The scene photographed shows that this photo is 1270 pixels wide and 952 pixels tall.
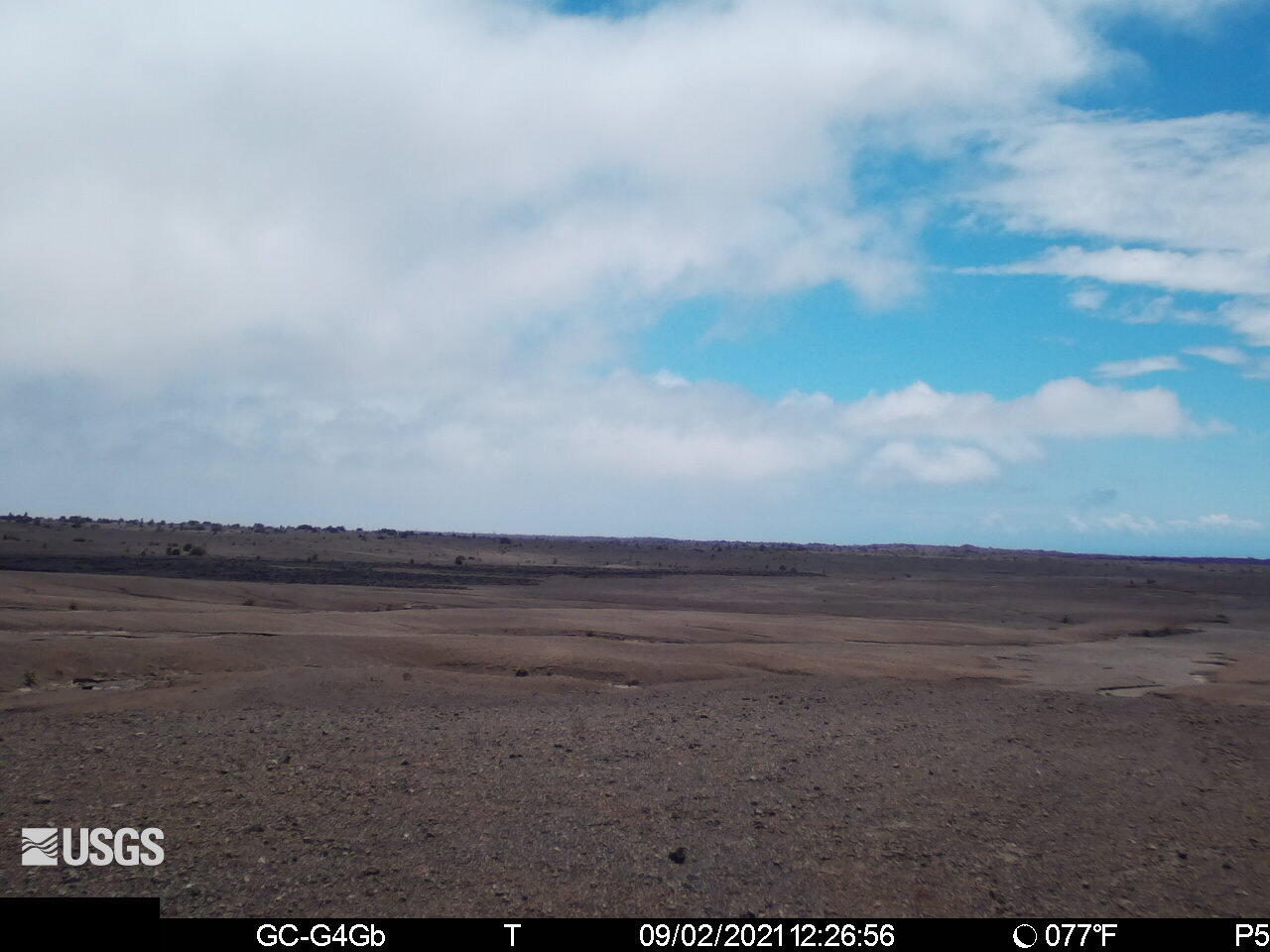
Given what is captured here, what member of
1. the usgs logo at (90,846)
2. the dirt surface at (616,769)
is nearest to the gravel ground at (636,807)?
the dirt surface at (616,769)

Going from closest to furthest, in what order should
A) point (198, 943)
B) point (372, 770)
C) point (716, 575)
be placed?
point (198, 943)
point (372, 770)
point (716, 575)

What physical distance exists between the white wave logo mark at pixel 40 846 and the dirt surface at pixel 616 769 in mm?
117

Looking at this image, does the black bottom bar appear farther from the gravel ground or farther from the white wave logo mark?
the white wave logo mark

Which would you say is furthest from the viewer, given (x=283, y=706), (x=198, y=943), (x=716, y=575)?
(x=716, y=575)

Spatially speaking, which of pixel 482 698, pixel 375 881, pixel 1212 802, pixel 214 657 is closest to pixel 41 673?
pixel 214 657

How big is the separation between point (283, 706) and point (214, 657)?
17.8 ft

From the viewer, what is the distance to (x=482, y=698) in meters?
15.5

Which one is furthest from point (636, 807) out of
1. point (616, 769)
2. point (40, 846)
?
point (40, 846)

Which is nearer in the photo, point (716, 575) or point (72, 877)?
point (72, 877)

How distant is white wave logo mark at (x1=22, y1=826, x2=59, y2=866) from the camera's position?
713cm

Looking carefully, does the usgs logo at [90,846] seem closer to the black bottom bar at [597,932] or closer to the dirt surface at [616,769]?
the dirt surface at [616,769]

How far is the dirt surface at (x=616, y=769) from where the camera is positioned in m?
7.35

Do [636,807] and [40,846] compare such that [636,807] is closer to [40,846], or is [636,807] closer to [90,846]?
[90,846]

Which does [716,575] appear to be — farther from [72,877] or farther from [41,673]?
[72,877]
